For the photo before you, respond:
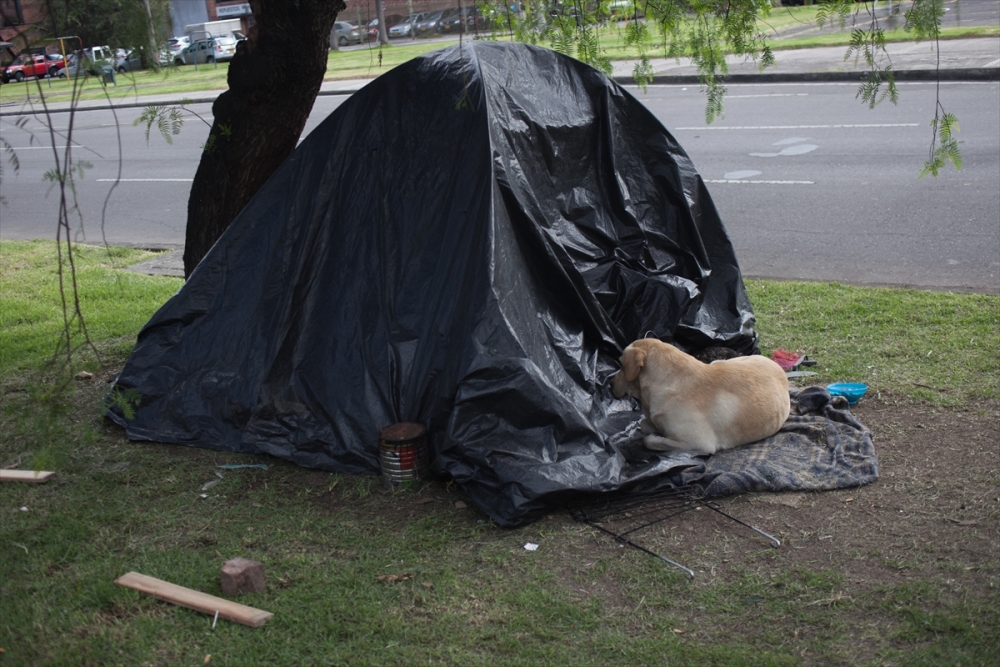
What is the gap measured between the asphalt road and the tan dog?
2.74 m

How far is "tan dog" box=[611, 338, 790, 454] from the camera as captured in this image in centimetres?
408

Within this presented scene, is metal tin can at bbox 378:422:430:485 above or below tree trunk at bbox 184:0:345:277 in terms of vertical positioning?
below

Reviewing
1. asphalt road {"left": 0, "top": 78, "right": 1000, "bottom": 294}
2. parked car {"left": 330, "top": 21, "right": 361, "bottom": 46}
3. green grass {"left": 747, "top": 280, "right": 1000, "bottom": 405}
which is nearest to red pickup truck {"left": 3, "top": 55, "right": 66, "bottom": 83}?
asphalt road {"left": 0, "top": 78, "right": 1000, "bottom": 294}

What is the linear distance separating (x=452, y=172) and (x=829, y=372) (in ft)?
7.83

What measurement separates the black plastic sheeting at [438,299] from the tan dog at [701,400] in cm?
22

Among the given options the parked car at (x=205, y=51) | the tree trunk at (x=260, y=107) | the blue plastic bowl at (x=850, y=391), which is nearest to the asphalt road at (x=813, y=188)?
the tree trunk at (x=260, y=107)

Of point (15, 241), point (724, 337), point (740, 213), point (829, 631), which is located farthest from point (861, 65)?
point (829, 631)

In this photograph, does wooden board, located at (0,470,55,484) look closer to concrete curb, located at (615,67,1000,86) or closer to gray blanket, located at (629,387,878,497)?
gray blanket, located at (629,387,878,497)

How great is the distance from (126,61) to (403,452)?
1926 millimetres

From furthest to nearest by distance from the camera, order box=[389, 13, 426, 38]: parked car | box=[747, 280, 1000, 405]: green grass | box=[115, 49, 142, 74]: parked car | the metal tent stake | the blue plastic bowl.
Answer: box=[389, 13, 426, 38]: parked car
box=[747, 280, 1000, 405]: green grass
the blue plastic bowl
the metal tent stake
box=[115, 49, 142, 74]: parked car

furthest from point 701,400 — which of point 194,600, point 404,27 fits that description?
point 404,27

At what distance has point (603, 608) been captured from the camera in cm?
310

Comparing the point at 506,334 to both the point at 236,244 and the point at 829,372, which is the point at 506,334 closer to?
the point at 236,244

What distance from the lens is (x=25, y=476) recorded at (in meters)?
4.23
